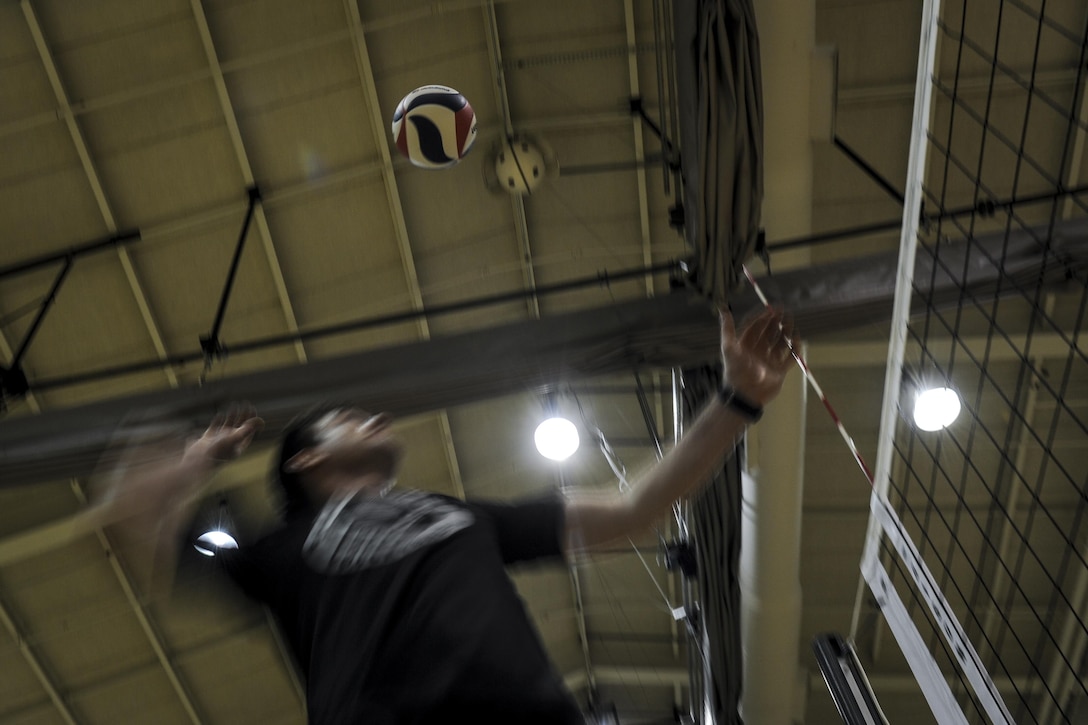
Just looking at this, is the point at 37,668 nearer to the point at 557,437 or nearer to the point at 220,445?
the point at 557,437

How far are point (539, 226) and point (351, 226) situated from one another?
151 centimetres

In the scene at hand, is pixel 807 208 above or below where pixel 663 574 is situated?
below

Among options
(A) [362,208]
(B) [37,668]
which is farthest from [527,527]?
(B) [37,668]

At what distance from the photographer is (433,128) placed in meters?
4.62

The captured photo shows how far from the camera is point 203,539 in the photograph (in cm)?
191

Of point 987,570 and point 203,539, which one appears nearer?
point 203,539

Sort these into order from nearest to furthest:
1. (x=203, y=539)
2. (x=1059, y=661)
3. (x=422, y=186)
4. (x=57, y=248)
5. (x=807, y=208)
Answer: (x=203, y=539)
(x=807, y=208)
(x=57, y=248)
(x=422, y=186)
(x=1059, y=661)

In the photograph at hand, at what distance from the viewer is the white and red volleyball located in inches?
182

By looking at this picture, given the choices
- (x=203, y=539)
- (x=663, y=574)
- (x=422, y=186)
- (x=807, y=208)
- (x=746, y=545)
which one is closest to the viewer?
(x=203, y=539)

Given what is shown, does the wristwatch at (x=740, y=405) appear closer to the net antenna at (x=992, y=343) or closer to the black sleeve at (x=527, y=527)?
the black sleeve at (x=527, y=527)

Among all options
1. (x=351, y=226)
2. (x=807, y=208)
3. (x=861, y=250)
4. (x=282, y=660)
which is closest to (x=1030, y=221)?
(x=861, y=250)

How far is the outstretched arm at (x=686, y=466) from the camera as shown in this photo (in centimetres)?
204

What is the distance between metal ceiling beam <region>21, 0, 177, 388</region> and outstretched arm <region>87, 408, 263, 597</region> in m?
4.42

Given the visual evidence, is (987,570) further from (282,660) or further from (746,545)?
(282,660)
